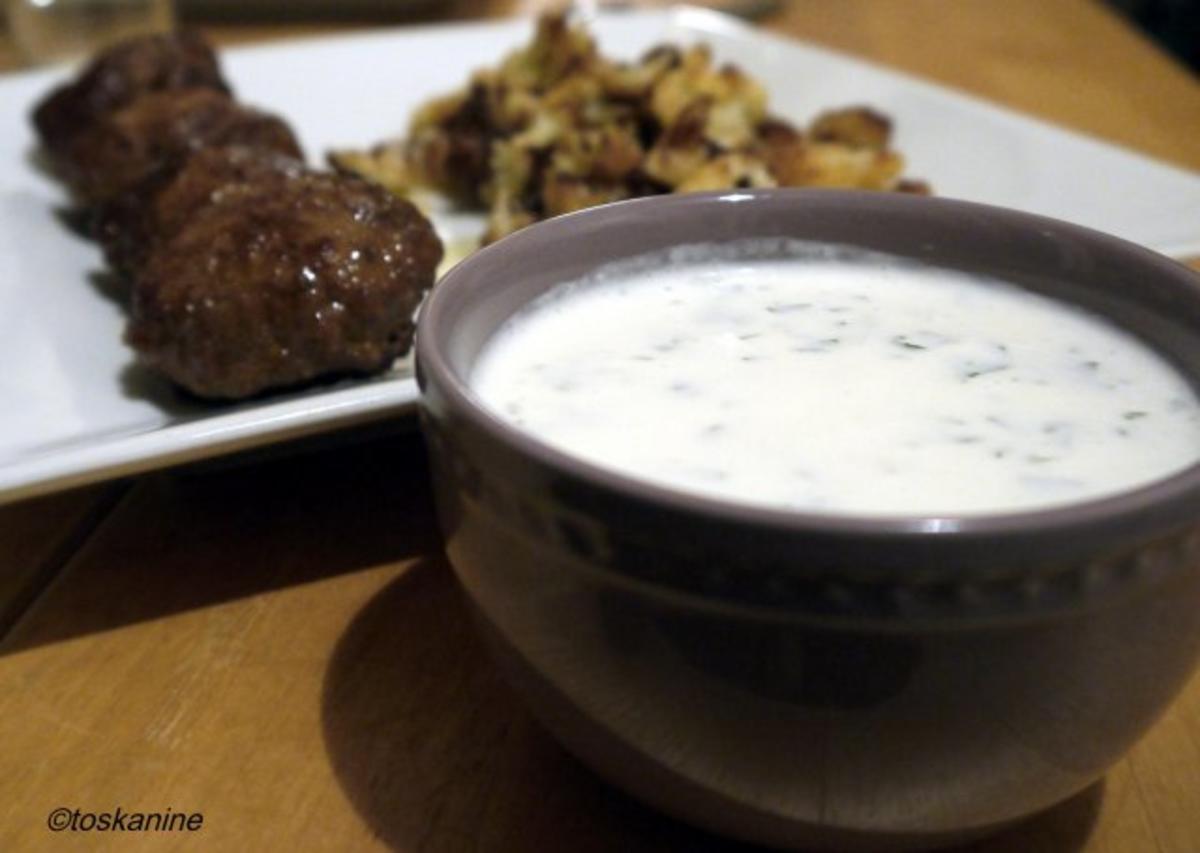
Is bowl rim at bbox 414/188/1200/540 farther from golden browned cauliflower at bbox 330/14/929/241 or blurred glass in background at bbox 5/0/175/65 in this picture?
blurred glass in background at bbox 5/0/175/65

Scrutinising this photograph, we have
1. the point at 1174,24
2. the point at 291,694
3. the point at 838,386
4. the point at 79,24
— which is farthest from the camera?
the point at 1174,24

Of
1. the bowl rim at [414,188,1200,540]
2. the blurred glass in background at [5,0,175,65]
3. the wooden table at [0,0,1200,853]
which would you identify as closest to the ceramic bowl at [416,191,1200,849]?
the bowl rim at [414,188,1200,540]

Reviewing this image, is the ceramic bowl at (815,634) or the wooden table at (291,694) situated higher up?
the ceramic bowl at (815,634)

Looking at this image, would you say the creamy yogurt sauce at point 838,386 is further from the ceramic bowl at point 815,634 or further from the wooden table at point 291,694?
the wooden table at point 291,694

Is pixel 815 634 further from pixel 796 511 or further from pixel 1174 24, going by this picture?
pixel 1174 24

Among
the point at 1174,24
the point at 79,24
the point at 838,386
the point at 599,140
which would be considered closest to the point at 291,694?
the point at 838,386

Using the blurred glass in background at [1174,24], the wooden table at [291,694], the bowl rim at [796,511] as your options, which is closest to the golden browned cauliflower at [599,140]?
the wooden table at [291,694]
